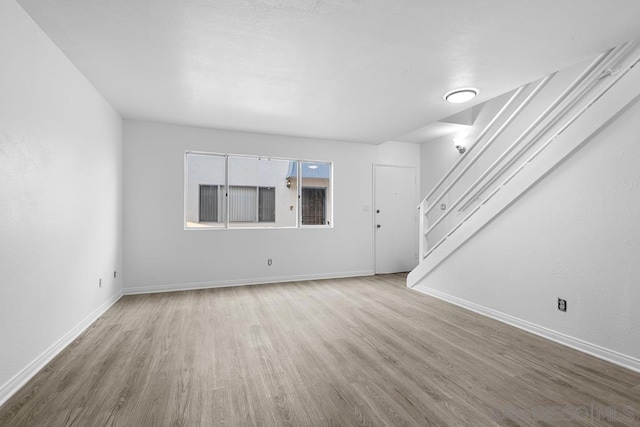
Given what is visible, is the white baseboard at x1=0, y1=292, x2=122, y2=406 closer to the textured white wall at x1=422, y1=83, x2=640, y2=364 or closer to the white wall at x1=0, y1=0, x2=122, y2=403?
the white wall at x1=0, y1=0, x2=122, y2=403

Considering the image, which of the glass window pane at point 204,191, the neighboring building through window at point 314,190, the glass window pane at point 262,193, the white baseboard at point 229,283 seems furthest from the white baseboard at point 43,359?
the neighboring building through window at point 314,190

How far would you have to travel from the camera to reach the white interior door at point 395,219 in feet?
19.2

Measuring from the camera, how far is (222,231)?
15.6ft

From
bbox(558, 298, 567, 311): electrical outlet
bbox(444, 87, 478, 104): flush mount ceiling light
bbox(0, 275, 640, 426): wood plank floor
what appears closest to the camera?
bbox(0, 275, 640, 426): wood plank floor

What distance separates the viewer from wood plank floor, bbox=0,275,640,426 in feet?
5.59

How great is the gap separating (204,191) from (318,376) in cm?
356

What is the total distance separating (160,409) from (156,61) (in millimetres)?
2698

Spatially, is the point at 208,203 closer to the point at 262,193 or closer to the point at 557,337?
the point at 262,193

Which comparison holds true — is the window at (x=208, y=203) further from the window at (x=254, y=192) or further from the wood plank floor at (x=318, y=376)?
the wood plank floor at (x=318, y=376)

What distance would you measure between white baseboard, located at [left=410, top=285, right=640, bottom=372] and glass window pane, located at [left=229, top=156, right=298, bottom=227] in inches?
116

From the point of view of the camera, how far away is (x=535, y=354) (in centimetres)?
246

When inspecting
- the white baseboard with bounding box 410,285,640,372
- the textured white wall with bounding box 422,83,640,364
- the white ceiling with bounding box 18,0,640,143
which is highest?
the white ceiling with bounding box 18,0,640,143

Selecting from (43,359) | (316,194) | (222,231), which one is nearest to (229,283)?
(222,231)

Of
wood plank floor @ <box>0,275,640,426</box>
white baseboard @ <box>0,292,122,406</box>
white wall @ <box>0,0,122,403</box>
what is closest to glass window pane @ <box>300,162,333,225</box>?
wood plank floor @ <box>0,275,640,426</box>
